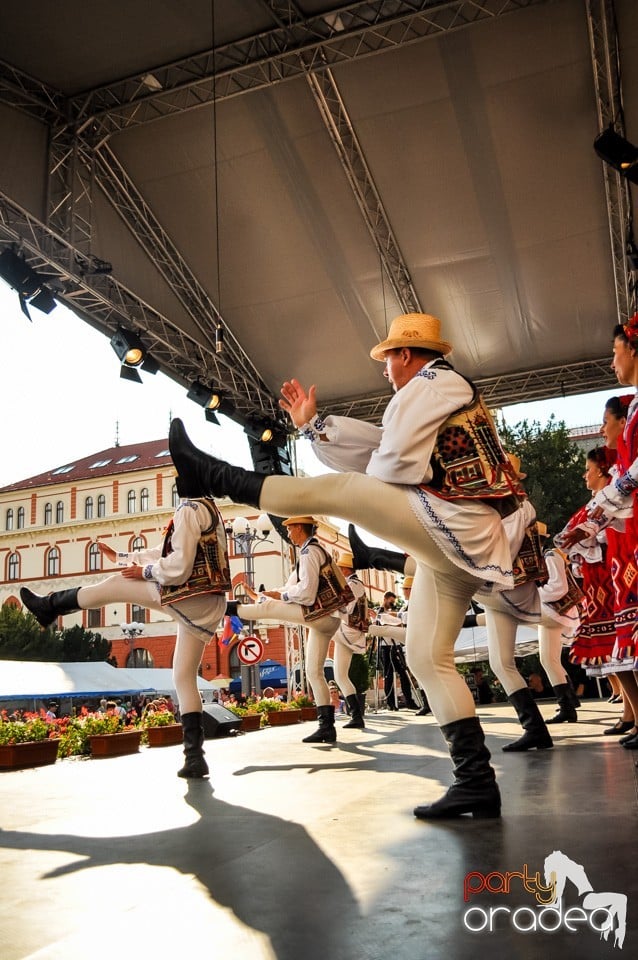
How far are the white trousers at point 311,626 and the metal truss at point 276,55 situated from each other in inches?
196

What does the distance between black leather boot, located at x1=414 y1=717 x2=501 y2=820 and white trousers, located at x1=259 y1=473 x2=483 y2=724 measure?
2.4 inches

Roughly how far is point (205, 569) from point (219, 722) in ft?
9.56

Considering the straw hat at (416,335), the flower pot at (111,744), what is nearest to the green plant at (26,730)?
the flower pot at (111,744)

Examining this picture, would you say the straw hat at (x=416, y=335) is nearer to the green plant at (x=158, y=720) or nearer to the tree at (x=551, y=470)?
the green plant at (x=158, y=720)

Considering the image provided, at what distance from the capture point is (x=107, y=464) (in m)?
40.1

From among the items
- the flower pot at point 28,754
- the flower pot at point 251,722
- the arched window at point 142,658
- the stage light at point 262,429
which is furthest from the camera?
the arched window at point 142,658

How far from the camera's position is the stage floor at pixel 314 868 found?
1202mm

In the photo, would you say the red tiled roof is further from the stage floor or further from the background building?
the stage floor

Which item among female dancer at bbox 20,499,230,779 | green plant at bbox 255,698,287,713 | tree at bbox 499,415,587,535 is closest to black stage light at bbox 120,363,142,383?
green plant at bbox 255,698,287,713

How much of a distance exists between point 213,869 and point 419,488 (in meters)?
1.21

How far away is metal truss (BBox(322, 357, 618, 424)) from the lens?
10711 mm

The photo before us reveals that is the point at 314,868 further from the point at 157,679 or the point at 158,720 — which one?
the point at 157,679

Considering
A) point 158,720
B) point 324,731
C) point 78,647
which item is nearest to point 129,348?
point 158,720

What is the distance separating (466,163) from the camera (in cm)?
797
